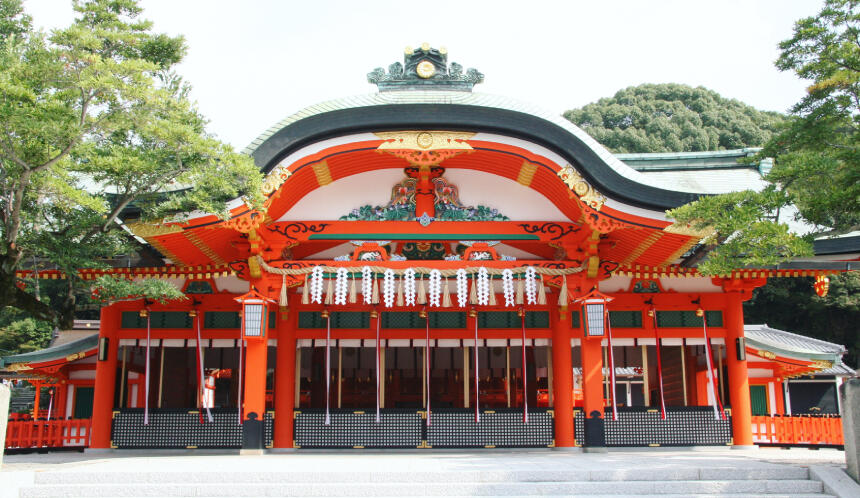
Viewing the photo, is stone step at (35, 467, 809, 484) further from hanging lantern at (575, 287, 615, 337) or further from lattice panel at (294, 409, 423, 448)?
lattice panel at (294, 409, 423, 448)

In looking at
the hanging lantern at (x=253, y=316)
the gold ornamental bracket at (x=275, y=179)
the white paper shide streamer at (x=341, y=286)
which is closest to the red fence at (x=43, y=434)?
the hanging lantern at (x=253, y=316)

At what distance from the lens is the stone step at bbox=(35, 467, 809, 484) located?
7586 millimetres

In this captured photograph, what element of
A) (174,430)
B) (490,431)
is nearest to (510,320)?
(490,431)

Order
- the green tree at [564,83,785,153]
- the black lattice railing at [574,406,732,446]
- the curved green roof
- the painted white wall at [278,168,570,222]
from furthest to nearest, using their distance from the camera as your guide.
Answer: the green tree at [564,83,785,153] → the curved green roof → the black lattice railing at [574,406,732,446] → the painted white wall at [278,168,570,222]

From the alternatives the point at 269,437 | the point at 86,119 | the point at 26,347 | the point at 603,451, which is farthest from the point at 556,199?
the point at 26,347

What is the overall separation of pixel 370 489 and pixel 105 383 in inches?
295

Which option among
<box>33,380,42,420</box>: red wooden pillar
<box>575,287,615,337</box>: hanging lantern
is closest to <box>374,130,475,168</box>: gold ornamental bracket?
<box>575,287,615,337</box>: hanging lantern

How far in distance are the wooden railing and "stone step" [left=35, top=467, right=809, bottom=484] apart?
615 centimetres

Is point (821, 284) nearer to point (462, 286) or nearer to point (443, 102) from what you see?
point (462, 286)

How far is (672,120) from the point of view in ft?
133

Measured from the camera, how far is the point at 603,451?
11.9 meters

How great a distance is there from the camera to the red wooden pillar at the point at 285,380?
12.5 meters

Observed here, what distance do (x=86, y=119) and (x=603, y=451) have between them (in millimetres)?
9092

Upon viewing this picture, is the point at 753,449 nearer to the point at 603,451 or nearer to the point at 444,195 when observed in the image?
the point at 603,451
